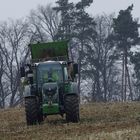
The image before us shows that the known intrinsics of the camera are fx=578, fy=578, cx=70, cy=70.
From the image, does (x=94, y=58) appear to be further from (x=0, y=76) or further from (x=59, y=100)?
(x=59, y=100)

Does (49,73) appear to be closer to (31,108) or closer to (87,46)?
(31,108)

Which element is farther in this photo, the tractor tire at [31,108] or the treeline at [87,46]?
the treeline at [87,46]

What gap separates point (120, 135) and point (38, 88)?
322 inches

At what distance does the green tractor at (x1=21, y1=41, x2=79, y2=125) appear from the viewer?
20.4 meters

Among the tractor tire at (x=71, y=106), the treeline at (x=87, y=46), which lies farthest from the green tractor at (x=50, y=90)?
the treeline at (x=87, y=46)

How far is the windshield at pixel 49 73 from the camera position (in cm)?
2166

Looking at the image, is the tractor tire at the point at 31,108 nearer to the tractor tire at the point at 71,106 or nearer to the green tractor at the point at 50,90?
the green tractor at the point at 50,90

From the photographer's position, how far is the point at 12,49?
7156 cm

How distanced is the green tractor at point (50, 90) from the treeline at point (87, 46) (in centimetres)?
4123

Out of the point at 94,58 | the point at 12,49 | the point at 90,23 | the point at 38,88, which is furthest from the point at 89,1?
the point at 38,88

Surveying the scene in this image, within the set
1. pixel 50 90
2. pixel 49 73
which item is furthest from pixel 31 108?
pixel 49 73

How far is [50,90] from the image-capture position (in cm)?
2081

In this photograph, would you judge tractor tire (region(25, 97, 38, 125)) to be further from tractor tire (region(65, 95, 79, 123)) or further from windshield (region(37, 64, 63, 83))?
windshield (region(37, 64, 63, 83))

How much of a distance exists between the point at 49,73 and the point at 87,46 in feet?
148
